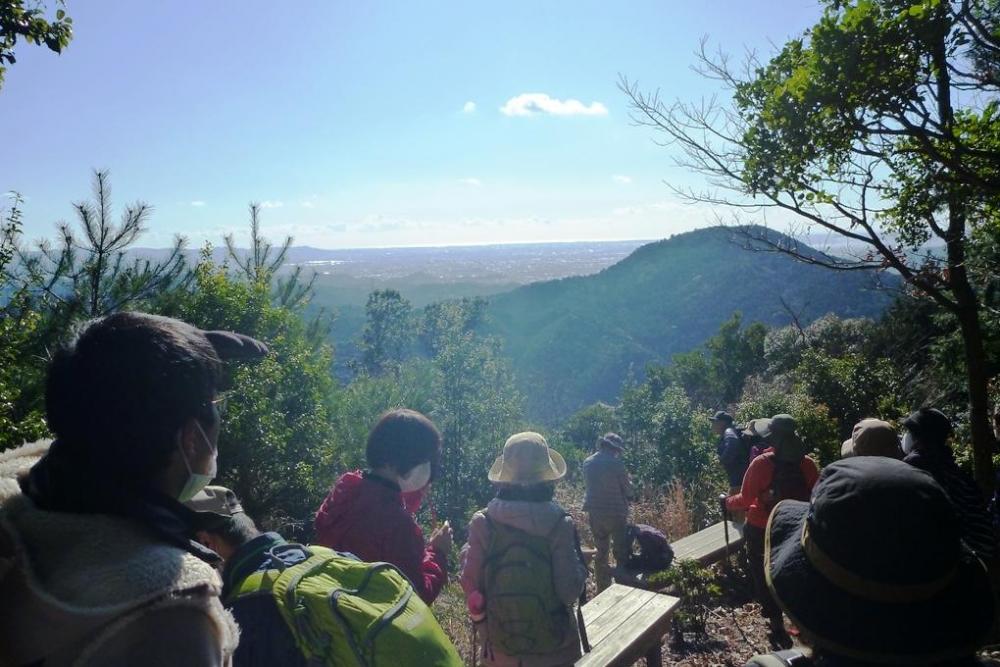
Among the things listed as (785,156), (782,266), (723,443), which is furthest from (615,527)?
(782,266)

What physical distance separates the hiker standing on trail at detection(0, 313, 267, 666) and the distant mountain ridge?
60.8 meters

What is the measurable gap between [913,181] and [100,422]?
4.19 metres

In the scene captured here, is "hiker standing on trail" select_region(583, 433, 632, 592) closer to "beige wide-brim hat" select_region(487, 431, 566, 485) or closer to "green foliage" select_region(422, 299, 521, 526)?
"beige wide-brim hat" select_region(487, 431, 566, 485)

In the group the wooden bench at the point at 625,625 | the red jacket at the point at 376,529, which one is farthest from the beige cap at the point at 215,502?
the wooden bench at the point at 625,625

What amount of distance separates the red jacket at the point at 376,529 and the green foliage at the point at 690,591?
2.98 meters

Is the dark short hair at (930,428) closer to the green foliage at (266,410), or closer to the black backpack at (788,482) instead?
the black backpack at (788,482)

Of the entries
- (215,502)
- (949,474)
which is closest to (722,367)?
(949,474)

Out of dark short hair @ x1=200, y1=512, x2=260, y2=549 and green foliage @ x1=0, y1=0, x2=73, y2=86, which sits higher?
green foliage @ x1=0, y1=0, x2=73, y2=86

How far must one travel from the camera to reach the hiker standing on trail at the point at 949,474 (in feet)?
8.89

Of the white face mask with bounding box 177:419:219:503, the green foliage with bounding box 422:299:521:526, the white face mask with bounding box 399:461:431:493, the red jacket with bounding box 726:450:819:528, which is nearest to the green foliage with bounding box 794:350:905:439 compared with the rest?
the red jacket with bounding box 726:450:819:528

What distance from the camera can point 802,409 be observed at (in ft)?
28.8

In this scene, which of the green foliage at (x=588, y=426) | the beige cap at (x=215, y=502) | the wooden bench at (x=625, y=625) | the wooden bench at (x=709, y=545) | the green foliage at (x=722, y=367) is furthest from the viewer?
the green foliage at (x=588, y=426)

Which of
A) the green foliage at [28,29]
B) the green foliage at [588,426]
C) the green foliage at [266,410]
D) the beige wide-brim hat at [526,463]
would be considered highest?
the green foliage at [28,29]

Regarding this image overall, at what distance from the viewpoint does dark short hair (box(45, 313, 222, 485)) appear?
0.97 metres
